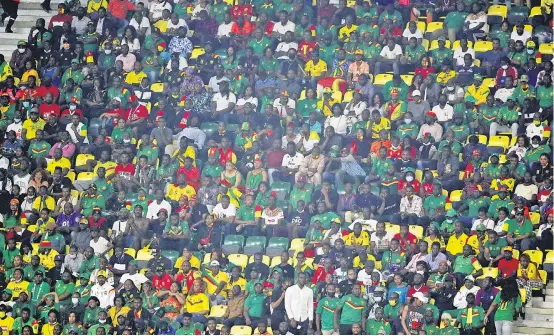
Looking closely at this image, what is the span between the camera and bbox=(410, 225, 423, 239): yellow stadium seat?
103 feet

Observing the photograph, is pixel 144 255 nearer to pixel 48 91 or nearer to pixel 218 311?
pixel 218 311

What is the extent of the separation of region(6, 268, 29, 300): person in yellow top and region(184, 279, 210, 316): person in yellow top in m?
3.15

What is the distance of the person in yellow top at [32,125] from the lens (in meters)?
35.2

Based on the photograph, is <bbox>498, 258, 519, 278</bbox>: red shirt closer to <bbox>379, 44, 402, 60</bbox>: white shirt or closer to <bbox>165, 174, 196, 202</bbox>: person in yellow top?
<bbox>165, 174, 196, 202</bbox>: person in yellow top

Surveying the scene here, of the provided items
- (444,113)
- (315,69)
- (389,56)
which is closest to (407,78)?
(389,56)

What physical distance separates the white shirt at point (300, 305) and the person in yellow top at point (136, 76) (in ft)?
24.4

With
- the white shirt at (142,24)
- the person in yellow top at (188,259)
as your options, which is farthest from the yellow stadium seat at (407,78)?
the person in yellow top at (188,259)

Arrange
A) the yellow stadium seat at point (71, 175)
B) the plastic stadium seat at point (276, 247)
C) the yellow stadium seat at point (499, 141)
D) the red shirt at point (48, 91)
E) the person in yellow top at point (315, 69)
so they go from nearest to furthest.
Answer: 1. the plastic stadium seat at point (276, 247)
2. the yellow stadium seat at point (499, 141)
3. the yellow stadium seat at point (71, 175)
4. the person in yellow top at point (315, 69)
5. the red shirt at point (48, 91)

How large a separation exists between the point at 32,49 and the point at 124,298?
25.5 feet

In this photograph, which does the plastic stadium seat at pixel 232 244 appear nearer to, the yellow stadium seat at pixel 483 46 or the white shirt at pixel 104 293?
the white shirt at pixel 104 293

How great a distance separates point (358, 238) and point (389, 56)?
17.4 ft

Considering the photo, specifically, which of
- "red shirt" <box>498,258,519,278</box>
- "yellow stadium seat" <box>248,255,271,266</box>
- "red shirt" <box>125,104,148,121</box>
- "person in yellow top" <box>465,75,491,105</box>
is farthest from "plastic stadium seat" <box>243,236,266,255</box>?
"person in yellow top" <box>465,75,491,105</box>

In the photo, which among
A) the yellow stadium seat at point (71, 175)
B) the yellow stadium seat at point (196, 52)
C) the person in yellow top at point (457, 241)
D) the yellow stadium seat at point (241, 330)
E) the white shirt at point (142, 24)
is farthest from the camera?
the white shirt at point (142, 24)


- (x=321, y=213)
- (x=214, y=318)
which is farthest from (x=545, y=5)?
(x=214, y=318)
